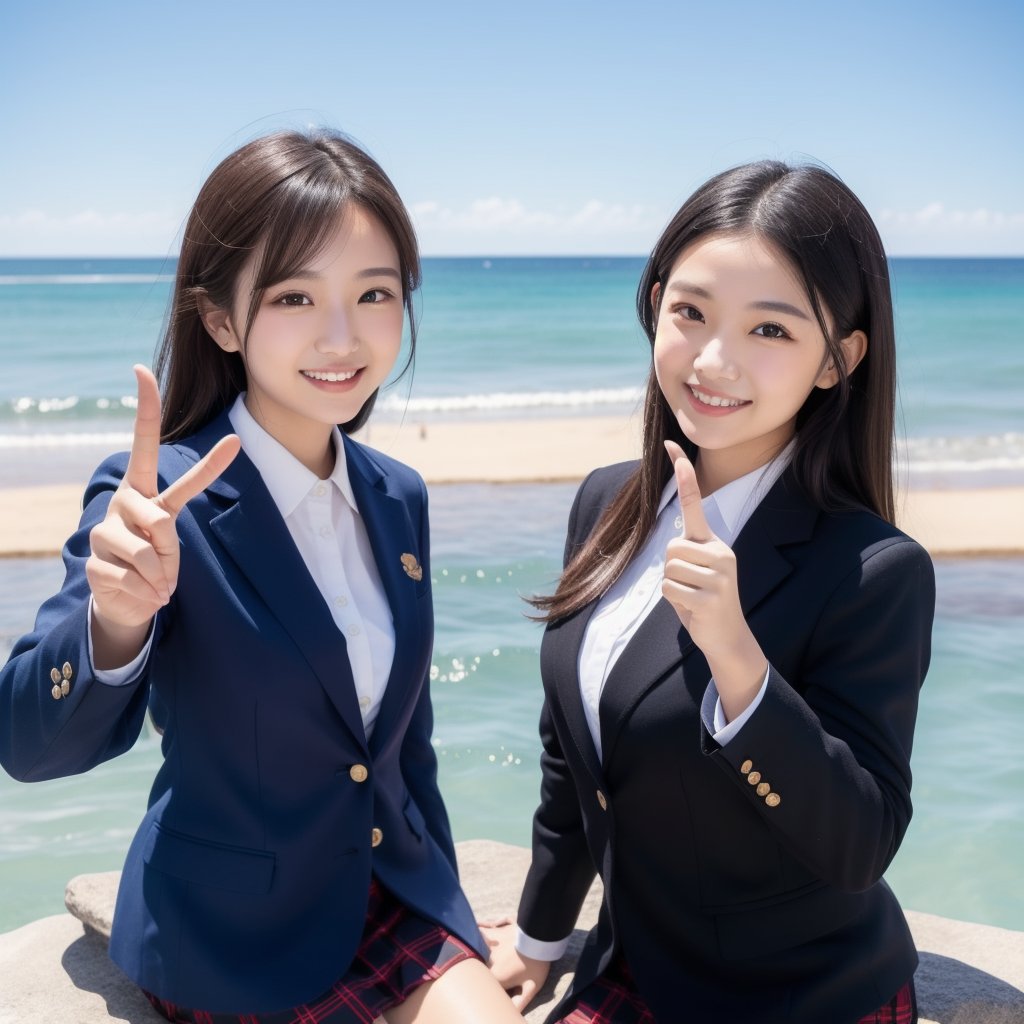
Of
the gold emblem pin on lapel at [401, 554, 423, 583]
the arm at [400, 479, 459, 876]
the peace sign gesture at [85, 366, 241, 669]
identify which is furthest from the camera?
the arm at [400, 479, 459, 876]

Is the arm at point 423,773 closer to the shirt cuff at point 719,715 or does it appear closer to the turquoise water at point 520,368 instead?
the shirt cuff at point 719,715

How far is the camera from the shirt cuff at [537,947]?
2.49 metres

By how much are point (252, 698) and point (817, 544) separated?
0.96 m

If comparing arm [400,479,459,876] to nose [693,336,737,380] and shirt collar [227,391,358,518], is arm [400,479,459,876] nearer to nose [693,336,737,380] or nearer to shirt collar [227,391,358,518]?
shirt collar [227,391,358,518]

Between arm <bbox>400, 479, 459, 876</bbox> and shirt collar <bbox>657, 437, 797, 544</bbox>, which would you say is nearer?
shirt collar <bbox>657, 437, 797, 544</bbox>

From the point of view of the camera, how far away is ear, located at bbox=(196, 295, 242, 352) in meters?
2.08

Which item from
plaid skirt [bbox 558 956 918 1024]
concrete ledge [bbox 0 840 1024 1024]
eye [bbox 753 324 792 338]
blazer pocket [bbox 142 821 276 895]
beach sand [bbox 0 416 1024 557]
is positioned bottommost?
beach sand [bbox 0 416 1024 557]

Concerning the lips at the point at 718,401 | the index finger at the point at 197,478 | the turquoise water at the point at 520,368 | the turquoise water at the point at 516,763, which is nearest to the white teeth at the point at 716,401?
the lips at the point at 718,401

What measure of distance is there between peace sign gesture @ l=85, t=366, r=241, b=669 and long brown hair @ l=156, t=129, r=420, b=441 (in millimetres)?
383

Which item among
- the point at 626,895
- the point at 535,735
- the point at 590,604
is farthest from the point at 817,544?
the point at 535,735

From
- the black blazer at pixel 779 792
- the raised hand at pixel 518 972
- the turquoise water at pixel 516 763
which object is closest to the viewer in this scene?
the black blazer at pixel 779 792

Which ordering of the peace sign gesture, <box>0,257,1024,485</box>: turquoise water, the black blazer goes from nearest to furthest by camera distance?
the peace sign gesture < the black blazer < <box>0,257,1024,485</box>: turquoise water

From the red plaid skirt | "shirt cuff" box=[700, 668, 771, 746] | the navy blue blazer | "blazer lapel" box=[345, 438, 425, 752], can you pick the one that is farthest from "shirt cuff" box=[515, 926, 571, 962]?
"shirt cuff" box=[700, 668, 771, 746]

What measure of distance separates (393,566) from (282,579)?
283 millimetres
